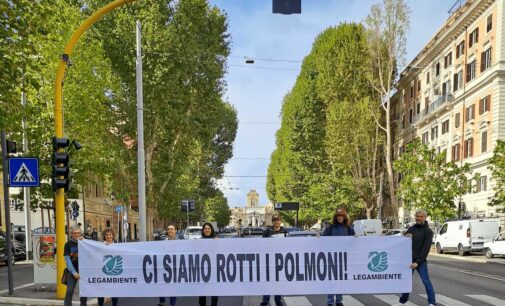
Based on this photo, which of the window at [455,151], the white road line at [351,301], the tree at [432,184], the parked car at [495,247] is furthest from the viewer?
the window at [455,151]

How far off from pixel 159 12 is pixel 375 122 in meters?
24.9

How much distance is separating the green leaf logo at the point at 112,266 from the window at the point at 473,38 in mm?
38257

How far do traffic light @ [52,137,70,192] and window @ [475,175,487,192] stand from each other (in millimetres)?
34032

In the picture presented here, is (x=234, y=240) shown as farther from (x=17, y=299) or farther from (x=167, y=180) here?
(x=167, y=180)

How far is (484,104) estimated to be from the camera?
37.4 meters

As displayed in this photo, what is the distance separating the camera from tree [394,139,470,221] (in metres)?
33.5

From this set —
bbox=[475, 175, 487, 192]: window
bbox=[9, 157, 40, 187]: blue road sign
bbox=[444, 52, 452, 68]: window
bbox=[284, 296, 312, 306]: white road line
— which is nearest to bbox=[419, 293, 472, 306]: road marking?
bbox=[284, 296, 312, 306]: white road line

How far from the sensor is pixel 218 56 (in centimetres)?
3206

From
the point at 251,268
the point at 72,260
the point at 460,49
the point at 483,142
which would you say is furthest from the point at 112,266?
the point at 460,49

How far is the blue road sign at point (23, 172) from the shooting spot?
35.8ft

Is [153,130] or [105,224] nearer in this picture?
[153,130]

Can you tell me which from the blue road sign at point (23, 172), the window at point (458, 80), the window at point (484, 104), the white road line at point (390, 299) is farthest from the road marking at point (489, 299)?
the window at point (458, 80)

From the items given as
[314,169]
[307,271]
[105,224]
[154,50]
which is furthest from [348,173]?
[307,271]

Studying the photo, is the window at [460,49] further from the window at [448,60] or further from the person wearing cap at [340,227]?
the person wearing cap at [340,227]
